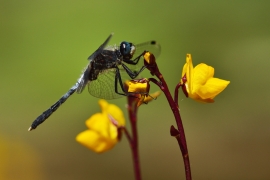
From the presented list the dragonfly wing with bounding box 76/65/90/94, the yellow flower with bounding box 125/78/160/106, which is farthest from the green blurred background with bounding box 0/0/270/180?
the yellow flower with bounding box 125/78/160/106

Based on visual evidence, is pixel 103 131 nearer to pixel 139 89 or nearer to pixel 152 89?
pixel 139 89

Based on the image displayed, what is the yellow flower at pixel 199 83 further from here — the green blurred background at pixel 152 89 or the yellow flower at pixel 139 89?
the green blurred background at pixel 152 89

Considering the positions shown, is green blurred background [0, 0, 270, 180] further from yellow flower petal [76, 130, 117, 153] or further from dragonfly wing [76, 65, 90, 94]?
yellow flower petal [76, 130, 117, 153]

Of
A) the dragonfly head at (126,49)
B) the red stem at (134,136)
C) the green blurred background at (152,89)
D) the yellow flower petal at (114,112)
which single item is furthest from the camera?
the green blurred background at (152,89)

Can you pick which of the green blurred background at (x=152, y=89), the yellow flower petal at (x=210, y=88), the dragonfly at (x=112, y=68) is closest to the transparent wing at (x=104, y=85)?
the dragonfly at (x=112, y=68)

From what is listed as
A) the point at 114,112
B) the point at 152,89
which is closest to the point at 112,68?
the point at 114,112

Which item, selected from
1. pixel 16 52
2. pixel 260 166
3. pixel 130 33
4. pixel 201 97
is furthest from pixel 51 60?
pixel 201 97

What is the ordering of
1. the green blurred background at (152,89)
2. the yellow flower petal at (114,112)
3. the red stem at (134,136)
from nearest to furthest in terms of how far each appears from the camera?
the red stem at (134,136) → the yellow flower petal at (114,112) → the green blurred background at (152,89)
